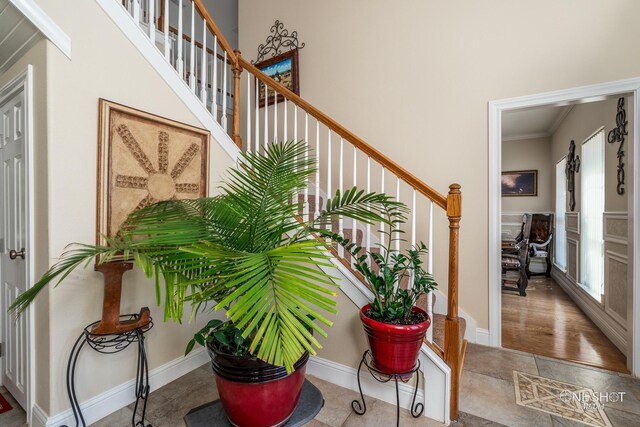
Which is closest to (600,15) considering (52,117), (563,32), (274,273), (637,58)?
(563,32)

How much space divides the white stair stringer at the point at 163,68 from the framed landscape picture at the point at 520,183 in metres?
5.74

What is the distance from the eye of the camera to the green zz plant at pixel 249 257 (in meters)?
0.83

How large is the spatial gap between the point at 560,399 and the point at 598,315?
1.67m

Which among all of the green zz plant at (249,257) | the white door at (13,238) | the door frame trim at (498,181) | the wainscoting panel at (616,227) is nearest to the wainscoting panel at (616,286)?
the wainscoting panel at (616,227)

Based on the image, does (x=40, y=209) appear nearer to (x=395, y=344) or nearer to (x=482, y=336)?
(x=395, y=344)

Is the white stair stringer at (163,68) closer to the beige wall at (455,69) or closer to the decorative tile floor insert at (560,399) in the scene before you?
the beige wall at (455,69)

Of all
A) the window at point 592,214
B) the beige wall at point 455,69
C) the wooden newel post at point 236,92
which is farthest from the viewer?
the window at point 592,214

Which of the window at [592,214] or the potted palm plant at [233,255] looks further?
the window at [592,214]

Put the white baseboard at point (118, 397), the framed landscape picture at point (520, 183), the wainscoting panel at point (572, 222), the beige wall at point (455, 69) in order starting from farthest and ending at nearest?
the framed landscape picture at point (520, 183), the wainscoting panel at point (572, 222), the beige wall at point (455, 69), the white baseboard at point (118, 397)

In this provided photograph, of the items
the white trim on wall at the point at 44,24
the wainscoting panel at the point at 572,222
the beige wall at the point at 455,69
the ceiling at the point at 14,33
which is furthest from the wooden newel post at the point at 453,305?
the wainscoting panel at the point at 572,222

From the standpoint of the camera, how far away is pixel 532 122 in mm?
5230

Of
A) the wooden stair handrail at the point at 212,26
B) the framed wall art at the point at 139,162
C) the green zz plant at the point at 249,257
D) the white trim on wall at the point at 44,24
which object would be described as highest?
the wooden stair handrail at the point at 212,26

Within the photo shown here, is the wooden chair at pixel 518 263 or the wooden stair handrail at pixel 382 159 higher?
the wooden stair handrail at pixel 382 159

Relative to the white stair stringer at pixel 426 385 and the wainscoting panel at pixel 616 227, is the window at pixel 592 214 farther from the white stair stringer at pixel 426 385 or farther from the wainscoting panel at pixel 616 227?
the white stair stringer at pixel 426 385
